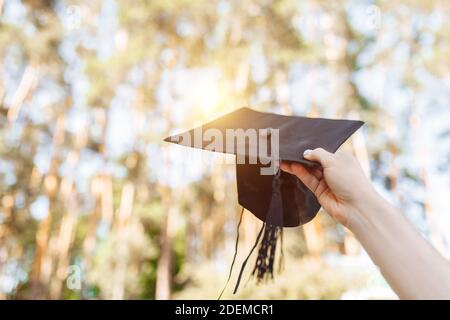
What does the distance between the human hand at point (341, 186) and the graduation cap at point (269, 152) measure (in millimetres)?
168

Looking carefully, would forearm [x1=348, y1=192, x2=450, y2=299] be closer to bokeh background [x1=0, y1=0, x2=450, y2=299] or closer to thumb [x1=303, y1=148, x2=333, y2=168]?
thumb [x1=303, y1=148, x2=333, y2=168]

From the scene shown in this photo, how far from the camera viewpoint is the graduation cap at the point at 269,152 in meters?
1.38

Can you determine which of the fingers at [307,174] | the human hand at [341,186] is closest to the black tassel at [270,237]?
the fingers at [307,174]

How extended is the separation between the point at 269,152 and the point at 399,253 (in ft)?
2.13

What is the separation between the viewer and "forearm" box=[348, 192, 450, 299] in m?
0.75

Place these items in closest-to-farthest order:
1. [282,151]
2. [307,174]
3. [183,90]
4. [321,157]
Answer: [321,157], [307,174], [282,151], [183,90]

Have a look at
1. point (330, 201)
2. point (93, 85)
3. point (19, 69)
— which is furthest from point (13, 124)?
point (330, 201)

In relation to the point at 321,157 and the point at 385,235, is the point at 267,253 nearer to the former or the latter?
the point at 321,157

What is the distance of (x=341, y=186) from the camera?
3.12ft

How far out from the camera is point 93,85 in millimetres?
11703

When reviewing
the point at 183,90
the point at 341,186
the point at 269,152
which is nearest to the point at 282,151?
the point at 269,152

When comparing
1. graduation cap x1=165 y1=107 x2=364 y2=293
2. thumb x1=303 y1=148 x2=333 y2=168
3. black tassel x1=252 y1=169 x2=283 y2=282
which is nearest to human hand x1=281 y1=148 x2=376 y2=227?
thumb x1=303 y1=148 x2=333 y2=168
